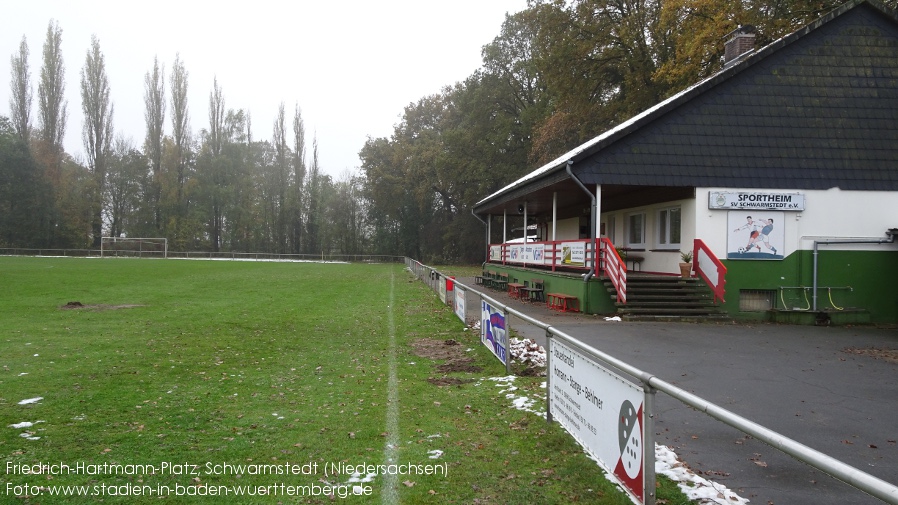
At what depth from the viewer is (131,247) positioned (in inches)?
2613

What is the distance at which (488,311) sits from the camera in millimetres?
10188

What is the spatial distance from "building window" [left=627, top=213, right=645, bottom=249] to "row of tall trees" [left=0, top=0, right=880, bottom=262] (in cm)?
900

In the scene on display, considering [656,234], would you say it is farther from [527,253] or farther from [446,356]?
[446,356]

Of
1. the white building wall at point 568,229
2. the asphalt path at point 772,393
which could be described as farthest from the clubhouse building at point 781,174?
the white building wall at point 568,229

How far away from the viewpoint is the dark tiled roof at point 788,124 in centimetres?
1675

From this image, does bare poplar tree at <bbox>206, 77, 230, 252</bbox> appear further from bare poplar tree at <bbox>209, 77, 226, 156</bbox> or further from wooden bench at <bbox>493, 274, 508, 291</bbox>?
wooden bench at <bbox>493, 274, 508, 291</bbox>

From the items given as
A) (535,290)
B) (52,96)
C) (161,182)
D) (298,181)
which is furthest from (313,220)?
(535,290)

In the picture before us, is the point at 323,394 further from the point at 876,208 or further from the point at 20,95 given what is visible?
the point at 20,95

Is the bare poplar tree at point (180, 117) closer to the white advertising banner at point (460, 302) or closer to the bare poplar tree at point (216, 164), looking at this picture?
the bare poplar tree at point (216, 164)

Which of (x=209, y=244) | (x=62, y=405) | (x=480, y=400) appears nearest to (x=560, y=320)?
(x=480, y=400)

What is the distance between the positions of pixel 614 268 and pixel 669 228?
12.3 feet

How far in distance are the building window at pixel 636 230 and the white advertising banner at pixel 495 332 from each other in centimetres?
1157

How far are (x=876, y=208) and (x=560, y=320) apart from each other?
9799 millimetres

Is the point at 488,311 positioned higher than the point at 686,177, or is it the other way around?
the point at 686,177
